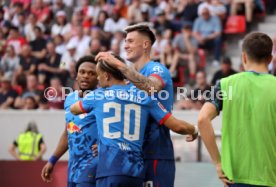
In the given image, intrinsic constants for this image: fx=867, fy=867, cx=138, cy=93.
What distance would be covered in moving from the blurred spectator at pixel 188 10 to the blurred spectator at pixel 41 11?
4.48 m

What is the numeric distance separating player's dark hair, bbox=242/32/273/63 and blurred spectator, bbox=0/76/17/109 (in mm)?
13002

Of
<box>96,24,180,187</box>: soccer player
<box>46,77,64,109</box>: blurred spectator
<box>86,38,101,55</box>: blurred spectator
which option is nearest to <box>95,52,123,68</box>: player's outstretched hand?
<box>96,24,180,187</box>: soccer player

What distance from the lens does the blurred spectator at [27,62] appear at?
20.2m

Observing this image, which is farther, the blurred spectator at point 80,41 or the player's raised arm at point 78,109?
the blurred spectator at point 80,41

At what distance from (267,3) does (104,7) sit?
418 centimetres

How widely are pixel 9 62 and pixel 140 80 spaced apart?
13553 millimetres

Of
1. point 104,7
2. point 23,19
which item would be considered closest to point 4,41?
point 23,19

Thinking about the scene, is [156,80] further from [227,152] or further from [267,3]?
[267,3]

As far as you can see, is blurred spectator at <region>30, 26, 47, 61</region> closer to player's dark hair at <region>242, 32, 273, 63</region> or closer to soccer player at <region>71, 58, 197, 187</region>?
soccer player at <region>71, 58, 197, 187</region>

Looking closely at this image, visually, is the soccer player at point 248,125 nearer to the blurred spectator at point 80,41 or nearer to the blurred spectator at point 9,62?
the blurred spectator at point 80,41

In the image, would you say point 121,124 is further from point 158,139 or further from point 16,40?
point 16,40

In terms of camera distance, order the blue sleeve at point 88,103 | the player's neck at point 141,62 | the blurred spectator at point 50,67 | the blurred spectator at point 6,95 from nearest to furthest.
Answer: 1. the blue sleeve at point 88,103
2. the player's neck at point 141,62
3. the blurred spectator at point 6,95
4. the blurred spectator at point 50,67

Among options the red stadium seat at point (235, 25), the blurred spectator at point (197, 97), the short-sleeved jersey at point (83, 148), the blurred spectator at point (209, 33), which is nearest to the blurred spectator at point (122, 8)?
the blurred spectator at point (209, 33)

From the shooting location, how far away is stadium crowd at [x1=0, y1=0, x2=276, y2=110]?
18.0m
